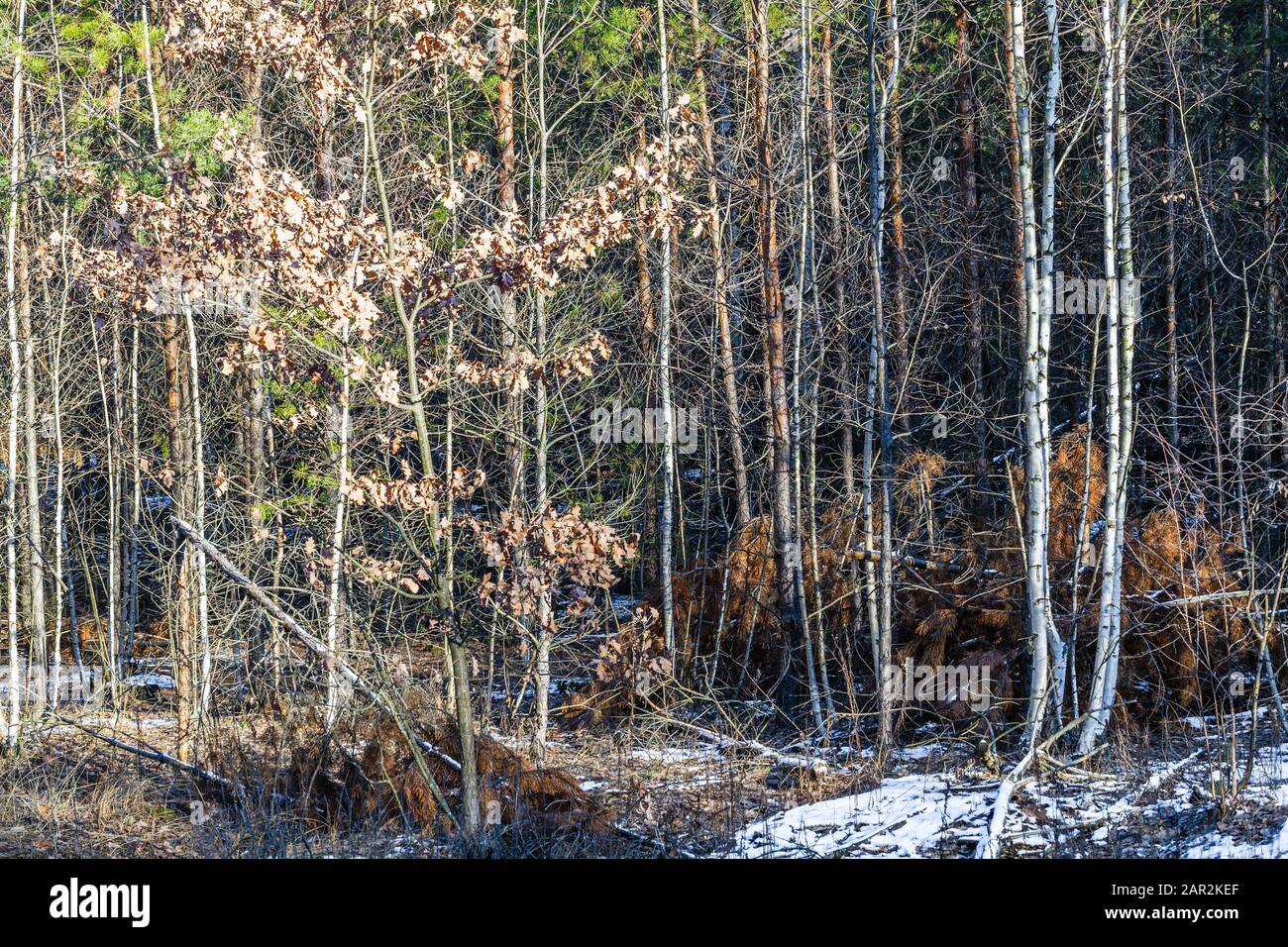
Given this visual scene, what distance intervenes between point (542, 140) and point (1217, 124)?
1168 centimetres

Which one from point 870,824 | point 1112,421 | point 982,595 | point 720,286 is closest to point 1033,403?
point 1112,421

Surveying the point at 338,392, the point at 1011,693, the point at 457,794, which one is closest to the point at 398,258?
the point at 338,392

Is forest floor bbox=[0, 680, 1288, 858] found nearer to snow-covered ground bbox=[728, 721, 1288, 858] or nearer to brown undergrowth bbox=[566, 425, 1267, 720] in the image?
snow-covered ground bbox=[728, 721, 1288, 858]

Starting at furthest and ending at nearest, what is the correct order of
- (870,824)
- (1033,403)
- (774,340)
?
1. (774,340)
2. (1033,403)
3. (870,824)

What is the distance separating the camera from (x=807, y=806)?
30.2ft

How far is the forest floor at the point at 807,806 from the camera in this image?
25.2ft

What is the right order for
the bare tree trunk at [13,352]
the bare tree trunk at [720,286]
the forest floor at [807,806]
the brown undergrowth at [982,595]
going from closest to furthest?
the forest floor at [807,806] → the brown undergrowth at [982,595] → the bare tree trunk at [13,352] → the bare tree trunk at [720,286]

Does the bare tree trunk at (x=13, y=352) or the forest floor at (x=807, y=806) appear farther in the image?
the bare tree trunk at (x=13, y=352)

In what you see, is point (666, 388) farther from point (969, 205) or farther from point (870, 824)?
point (870, 824)

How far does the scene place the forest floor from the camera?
25.2 feet

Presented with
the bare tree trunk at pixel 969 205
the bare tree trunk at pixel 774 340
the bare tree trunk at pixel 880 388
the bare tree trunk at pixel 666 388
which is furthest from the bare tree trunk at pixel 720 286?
the bare tree trunk at pixel 969 205

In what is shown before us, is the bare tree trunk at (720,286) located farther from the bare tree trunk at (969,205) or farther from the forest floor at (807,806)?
the forest floor at (807,806)

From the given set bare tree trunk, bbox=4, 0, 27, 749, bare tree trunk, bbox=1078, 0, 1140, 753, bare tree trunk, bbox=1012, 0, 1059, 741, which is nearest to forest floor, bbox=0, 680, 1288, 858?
bare tree trunk, bbox=1078, 0, 1140, 753

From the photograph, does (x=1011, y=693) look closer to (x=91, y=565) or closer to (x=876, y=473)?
(x=876, y=473)
